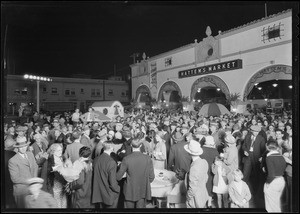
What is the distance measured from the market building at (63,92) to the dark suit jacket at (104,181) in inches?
1043

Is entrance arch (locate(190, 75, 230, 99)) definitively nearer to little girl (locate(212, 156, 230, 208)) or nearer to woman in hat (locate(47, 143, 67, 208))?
little girl (locate(212, 156, 230, 208))

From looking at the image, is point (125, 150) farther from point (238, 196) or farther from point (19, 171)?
point (238, 196)

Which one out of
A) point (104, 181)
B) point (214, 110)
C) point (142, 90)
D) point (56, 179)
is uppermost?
point (142, 90)

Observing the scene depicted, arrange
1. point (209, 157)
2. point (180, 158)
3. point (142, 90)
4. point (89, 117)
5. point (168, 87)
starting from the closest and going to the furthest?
point (209, 157) → point (180, 158) → point (89, 117) → point (168, 87) → point (142, 90)

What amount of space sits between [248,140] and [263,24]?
41.2ft

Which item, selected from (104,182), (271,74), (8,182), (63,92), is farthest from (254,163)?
(63,92)

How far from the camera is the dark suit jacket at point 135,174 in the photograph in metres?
4.07

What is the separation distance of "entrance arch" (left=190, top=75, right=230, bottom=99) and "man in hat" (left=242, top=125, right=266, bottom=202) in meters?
13.2

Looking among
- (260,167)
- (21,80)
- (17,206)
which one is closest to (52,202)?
(17,206)

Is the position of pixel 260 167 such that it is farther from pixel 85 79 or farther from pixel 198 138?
pixel 85 79

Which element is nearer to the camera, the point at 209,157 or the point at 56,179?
the point at 56,179

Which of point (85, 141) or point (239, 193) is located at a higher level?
point (85, 141)

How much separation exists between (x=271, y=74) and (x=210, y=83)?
17.9 ft

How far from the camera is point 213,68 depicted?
19016 mm
